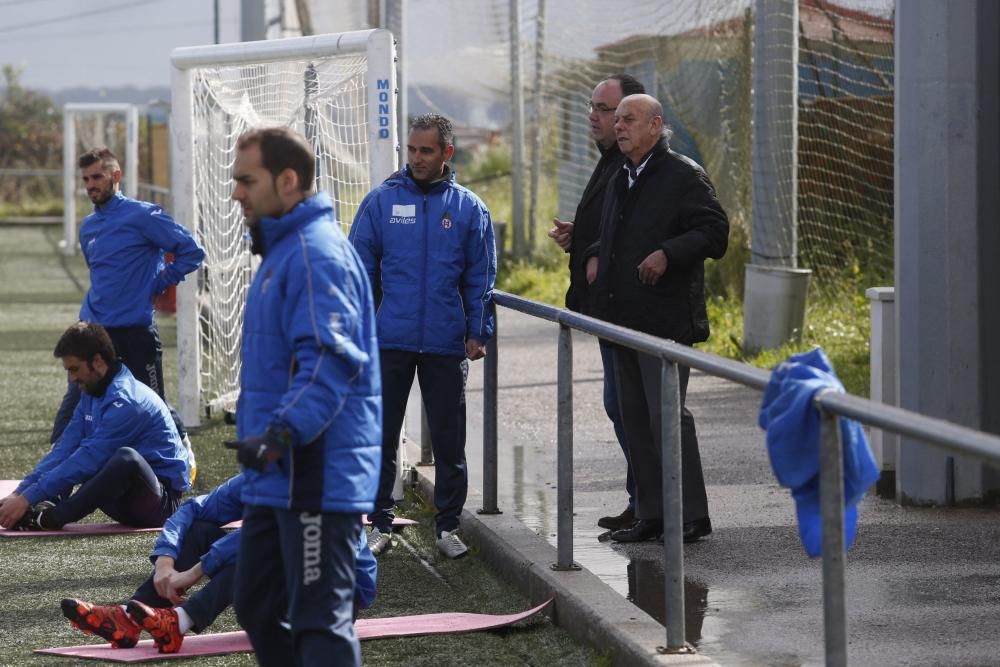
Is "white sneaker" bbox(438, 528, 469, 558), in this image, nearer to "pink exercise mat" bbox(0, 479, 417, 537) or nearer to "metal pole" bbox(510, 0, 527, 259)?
"pink exercise mat" bbox(0, 479, 417, 537)

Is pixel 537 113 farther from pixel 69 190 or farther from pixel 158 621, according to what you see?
pixel 158 621

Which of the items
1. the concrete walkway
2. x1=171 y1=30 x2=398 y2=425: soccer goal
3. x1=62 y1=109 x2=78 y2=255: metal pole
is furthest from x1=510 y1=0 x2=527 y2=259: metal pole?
the concrete walkway

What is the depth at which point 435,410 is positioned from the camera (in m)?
6.69

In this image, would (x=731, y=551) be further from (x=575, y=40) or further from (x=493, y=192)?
(x=493, y=192)

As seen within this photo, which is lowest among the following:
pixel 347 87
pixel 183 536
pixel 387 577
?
pixel 387 577

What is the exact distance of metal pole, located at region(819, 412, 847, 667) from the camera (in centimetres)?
346

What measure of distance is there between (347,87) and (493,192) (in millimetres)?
22263

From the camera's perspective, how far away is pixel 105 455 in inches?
279

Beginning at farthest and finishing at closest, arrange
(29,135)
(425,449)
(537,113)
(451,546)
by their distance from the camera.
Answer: (29,135) → (537,113) → (425,449) → (451,546)

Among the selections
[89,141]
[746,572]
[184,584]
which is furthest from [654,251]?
[89,141]

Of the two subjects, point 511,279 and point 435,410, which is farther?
point 511,279

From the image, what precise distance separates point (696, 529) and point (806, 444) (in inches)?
114

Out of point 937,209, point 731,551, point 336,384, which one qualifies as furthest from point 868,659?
point 937,209

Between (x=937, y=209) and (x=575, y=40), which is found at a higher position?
(x=575, y=40)
